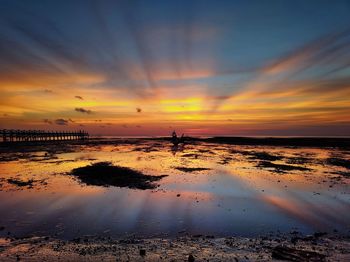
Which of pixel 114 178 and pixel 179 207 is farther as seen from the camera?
pixel 114 178

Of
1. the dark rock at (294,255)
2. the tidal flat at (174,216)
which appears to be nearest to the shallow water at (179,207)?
the tidal flat at (174,216)

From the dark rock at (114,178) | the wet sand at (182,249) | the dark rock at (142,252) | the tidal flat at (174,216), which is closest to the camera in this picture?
the wet sand at (182,249)

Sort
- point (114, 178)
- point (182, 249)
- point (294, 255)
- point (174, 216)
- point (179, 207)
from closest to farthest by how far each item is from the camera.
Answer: point (294, 255) → point (182, 249) → point (174, 216) → point (179, 207) → point (114, 178)

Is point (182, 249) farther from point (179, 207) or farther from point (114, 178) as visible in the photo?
point (114, 178)

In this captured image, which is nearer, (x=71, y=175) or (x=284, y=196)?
(x=284, y=196)

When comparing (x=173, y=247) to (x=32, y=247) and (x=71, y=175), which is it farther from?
(x=71, y=175)

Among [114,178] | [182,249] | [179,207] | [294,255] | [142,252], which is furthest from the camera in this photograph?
[114,178]

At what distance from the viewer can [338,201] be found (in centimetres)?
1377

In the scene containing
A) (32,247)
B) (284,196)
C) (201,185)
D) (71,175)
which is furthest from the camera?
(71,175)

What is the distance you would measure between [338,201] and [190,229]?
818 centimetres

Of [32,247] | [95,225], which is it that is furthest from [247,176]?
[32,247]

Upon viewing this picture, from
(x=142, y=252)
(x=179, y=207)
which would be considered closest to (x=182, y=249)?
(x=142, y=252)

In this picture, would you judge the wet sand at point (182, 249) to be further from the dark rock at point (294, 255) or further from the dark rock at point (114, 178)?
the dark rock at point (114, 178)

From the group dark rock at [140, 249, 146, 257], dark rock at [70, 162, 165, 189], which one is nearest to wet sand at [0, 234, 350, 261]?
dark rock at [140, 249, 146, 257]
